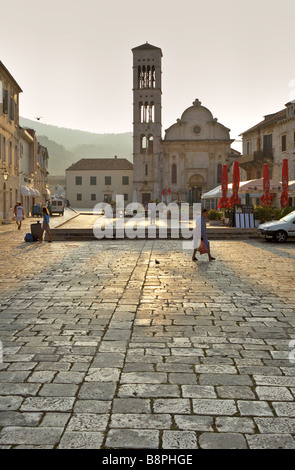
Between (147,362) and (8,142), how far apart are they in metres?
28.9

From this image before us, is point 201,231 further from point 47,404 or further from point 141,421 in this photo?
point 141,421

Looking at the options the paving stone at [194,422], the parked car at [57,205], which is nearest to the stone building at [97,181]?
the parked car at [57,205]

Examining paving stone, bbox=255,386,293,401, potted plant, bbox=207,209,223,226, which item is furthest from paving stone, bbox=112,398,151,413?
potted plant, bbox=207,209,223,226

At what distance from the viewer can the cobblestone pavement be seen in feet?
9.80

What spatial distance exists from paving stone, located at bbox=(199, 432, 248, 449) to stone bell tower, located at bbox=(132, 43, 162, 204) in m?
55.3

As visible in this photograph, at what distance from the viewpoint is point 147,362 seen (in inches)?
168

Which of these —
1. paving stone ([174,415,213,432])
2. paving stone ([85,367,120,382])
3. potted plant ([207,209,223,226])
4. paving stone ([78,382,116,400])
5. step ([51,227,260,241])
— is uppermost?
potted plant ([207,209,223,226])

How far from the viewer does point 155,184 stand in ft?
190

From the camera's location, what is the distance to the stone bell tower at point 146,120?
58.0m

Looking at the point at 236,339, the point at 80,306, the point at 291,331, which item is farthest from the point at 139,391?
the point at 80,306

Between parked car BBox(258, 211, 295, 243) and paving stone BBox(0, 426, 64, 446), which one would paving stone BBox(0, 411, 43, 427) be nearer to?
paving stone BBox(0, 426, 64, 446)
